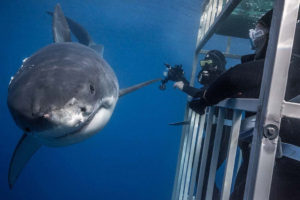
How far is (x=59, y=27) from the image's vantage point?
395 centimetres

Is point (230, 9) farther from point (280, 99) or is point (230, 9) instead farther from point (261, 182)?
point (261, 182)

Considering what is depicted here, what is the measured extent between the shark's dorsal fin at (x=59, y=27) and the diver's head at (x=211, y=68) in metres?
2.63

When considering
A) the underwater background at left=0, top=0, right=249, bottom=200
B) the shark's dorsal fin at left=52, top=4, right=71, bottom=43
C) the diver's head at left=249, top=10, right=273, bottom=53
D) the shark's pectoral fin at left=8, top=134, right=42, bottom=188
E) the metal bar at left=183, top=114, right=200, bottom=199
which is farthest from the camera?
the underwater background at left=0, top=0, right=249, bottom=200

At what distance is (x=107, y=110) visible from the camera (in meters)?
2.66

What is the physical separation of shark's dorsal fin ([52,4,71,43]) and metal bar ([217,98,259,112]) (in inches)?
123

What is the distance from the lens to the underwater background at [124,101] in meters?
20.3

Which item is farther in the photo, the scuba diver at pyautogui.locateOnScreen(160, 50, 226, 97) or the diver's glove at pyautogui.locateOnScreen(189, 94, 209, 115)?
the scuba diver at pyautogui.locateOnScreen(160, 50, 226, 97)

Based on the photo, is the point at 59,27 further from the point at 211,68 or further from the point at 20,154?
the point at 211,68

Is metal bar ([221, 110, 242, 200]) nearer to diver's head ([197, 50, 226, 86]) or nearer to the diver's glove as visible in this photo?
the diver's glove

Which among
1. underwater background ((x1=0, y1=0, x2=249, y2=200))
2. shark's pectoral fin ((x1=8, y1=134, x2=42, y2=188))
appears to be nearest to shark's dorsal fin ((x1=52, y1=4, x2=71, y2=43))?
shark's pectoral fin ((x1=8, y1=134, x2=42, y2=188))

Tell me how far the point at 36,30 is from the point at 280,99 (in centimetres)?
3057

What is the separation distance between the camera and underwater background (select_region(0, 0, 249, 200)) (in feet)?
66.6

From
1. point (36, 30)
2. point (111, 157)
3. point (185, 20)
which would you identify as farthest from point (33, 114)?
point (111, 157)

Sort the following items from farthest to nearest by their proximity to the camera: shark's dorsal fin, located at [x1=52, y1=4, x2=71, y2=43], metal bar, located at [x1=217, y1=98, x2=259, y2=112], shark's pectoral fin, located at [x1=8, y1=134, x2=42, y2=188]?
shark's dorsal fin, located at [x1=52, y1=4, x2=71, y2=43]
shark's pectoral fin, located at [x1=8, y1=134, x2=42, y2=188]
metal bar, located at [x1=217, y1=98, x2=259, y2=112]
